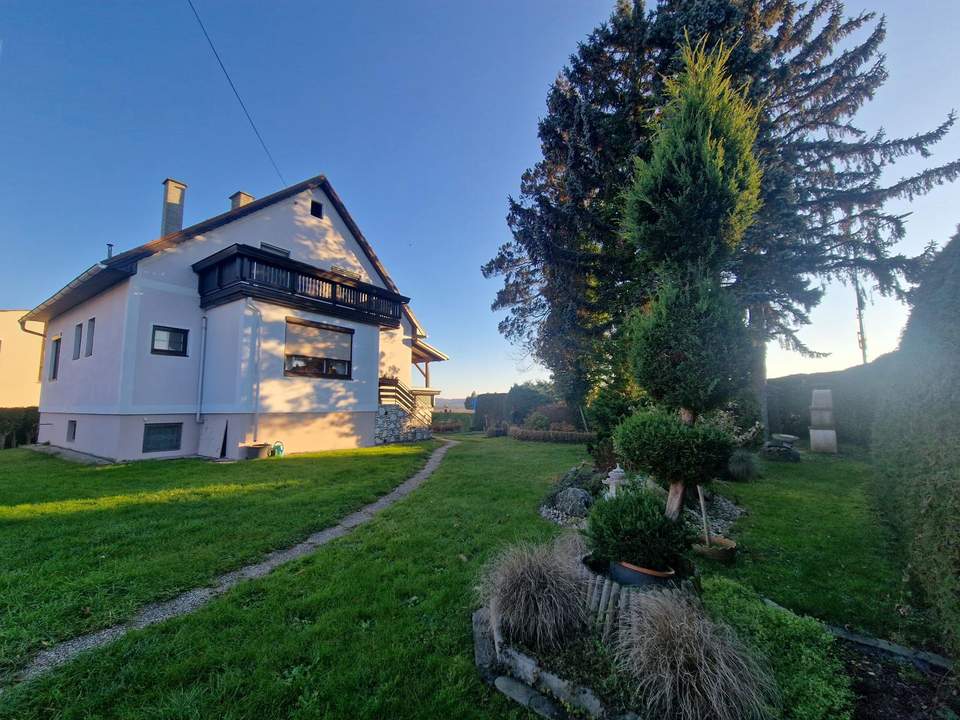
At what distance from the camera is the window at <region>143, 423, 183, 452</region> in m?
10.7

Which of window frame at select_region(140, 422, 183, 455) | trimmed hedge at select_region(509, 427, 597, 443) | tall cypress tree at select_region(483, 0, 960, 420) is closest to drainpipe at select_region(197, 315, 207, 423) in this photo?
window frame at select_region(140, 422, 183, 455)

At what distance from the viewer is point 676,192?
3781 mm

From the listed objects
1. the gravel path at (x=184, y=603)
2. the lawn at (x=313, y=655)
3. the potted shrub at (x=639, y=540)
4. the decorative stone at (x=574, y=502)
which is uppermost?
the potted shrub at (x=639, y=540)

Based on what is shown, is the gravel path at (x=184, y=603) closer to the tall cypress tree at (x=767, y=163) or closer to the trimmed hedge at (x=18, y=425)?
the tall cypress tree at (x=767, y=163)

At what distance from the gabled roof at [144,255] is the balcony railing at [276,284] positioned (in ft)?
3.79


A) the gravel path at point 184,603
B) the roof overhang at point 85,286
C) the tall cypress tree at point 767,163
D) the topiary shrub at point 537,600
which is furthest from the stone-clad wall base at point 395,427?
the topiary shrub at point 537,600

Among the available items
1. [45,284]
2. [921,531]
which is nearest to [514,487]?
[921,531]

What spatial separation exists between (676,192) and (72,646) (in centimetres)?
634

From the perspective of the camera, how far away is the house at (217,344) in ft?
34.9

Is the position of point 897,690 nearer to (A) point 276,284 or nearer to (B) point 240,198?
(A) point 276,284

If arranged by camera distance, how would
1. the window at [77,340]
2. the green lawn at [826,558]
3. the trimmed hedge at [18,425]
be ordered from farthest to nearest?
the trimmed hedge at [18,425], the window at [77,340], the green lawn at [826,558]

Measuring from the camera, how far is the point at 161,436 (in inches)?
432

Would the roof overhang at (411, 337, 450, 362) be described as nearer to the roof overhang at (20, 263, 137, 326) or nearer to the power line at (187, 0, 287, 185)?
the power line at (187, 0, 287, 185)

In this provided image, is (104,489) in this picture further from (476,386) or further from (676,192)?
(476,386)
